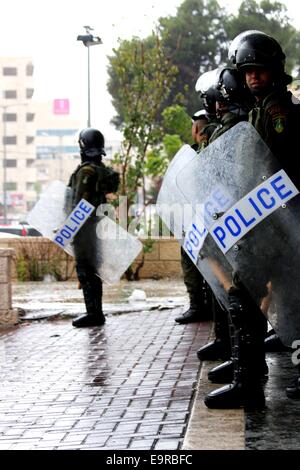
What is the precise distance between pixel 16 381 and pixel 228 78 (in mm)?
2399

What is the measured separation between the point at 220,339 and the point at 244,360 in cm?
179

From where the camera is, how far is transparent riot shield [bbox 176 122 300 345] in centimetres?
522

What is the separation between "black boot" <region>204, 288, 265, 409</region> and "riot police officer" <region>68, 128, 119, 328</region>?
4924mm

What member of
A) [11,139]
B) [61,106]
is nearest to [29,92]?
[11,139]

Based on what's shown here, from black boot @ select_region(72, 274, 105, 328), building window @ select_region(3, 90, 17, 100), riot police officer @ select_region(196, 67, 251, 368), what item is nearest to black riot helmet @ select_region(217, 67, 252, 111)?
riot police officer @ select_region(196, 67, 251, 368)

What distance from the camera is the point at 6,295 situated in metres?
10.9

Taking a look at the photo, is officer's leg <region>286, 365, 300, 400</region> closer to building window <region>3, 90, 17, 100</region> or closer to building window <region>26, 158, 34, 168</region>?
building window <region>3, 90, 17, 100</region>

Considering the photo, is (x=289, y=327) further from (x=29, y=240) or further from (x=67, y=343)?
(x=29, y=240)

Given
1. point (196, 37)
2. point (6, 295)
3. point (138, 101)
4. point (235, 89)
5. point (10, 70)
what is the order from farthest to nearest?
1. point (10, 70)
2. point (196, 37)
3. point (138, 101)
4. point (6, 295)
5. point (235, 89)

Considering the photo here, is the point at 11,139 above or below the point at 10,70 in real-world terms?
below

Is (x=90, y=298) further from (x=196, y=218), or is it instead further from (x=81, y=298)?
(x=196, y=218)

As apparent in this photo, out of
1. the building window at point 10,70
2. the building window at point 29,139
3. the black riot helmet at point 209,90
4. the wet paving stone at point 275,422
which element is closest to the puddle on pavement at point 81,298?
the black riot helmet at point 209,90

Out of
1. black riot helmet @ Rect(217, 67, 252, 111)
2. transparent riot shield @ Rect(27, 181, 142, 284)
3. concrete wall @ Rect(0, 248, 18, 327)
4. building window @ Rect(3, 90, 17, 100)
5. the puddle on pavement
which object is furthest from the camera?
building window @ Rect(3, 90, 17, 100)

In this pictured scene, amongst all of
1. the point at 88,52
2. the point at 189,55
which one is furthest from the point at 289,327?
the point at 189,55
